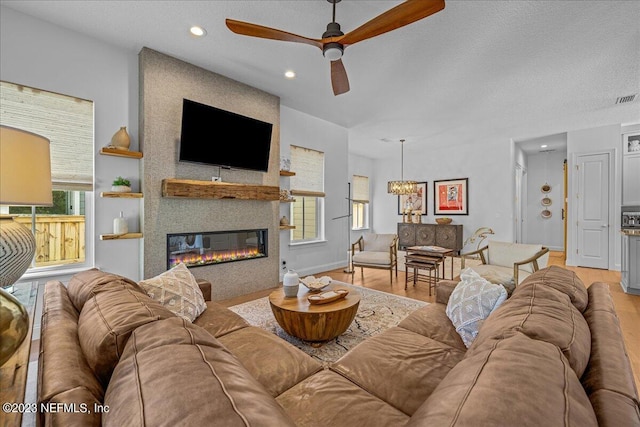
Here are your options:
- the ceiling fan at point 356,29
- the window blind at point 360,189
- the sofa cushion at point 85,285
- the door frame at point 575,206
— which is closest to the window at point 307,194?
the ceiling fan at point 356,29

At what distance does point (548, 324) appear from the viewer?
924mm

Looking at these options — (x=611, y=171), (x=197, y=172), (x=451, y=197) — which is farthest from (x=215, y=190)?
(x=611, y=171)

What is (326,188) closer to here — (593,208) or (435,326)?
(435,326)

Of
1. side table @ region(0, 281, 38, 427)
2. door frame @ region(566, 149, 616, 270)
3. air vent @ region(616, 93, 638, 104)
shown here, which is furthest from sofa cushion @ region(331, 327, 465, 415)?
door frame @ region(566, 149, 616, 270)

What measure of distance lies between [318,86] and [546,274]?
3.40 m

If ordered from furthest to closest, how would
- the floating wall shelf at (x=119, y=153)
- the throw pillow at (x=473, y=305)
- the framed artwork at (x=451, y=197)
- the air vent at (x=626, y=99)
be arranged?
the framed artwork at (x=451, y=197) → the air vent at (x=626, y=99) → the floating wall shelf at (x=119, y=153) → the throw pillow at (x=473, y=305)

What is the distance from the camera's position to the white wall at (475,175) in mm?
6551

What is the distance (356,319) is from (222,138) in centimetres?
266

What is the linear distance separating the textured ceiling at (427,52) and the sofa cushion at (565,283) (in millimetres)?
2193

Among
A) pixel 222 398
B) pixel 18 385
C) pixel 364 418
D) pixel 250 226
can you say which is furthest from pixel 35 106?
pixel 364 418

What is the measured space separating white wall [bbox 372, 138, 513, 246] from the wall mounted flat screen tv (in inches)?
179

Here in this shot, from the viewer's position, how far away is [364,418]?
1.04 meters

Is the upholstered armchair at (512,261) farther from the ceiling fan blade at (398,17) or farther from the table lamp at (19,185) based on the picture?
the table lamp at (19,185)

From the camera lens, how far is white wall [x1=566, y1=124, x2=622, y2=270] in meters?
5.34
